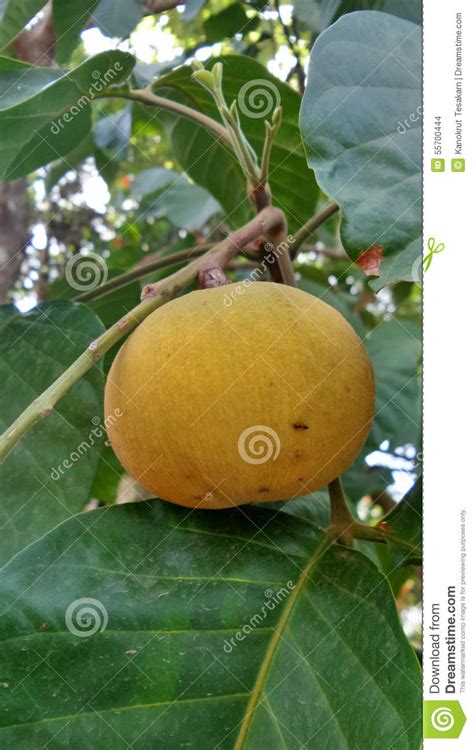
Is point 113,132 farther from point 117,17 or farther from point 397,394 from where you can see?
point 397,394

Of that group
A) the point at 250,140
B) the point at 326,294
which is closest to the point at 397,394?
the point at 326,294

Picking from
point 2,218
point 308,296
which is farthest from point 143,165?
point 308,296

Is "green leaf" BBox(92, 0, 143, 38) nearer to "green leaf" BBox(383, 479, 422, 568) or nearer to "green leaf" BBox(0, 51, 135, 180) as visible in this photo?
"green leaf" BBox(0, 51, 135, 180)

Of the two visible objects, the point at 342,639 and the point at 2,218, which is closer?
the point at 342,639

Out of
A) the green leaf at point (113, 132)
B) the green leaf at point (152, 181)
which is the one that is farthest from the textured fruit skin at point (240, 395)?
the green leaf at point (152, 181)

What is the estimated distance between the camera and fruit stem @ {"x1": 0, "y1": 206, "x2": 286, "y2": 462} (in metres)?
0.50

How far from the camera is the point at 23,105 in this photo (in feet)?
2.30

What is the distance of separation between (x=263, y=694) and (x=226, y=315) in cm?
28

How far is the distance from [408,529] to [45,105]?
0.51 meters

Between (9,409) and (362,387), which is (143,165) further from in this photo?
(362,387)

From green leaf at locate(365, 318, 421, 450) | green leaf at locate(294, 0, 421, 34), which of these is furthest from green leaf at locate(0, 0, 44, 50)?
green leaf at locate(365, 318, 421, 450)

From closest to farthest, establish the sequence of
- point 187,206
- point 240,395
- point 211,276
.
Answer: point 240,395 → point 211,276 → point 187,206

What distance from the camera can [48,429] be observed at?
0.79 metres
